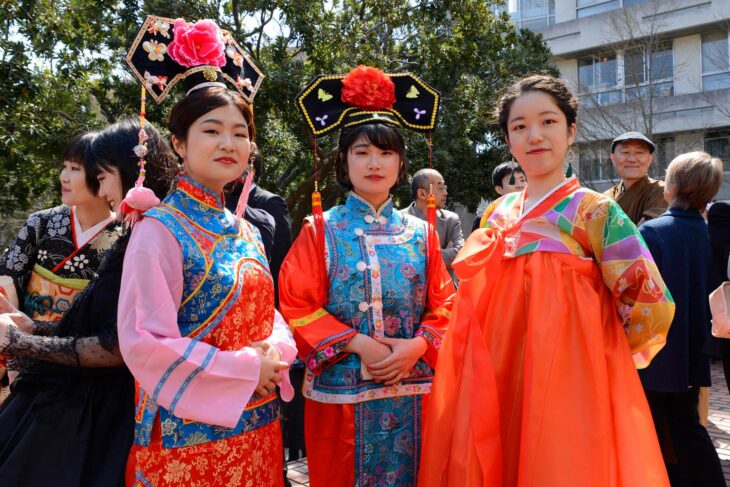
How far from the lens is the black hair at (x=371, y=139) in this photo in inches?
93.8

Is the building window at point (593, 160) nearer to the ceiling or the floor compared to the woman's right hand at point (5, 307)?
Result: nearer to the ceiling

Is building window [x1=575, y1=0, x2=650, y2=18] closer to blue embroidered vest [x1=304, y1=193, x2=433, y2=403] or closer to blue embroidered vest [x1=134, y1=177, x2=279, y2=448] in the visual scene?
blue embroidered vest [x1=304, y1=193, x2=433, y2=403]

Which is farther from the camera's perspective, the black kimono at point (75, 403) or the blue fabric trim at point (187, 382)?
the black kimono at point (75, 403)

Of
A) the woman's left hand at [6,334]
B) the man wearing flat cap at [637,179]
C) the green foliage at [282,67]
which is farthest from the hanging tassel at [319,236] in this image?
the green foliage at [282,67]

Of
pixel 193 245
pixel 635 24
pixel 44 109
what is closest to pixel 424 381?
pixel 193 245

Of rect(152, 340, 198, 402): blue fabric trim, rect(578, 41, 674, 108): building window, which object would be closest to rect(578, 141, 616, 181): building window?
rect(578, 41, 674, 108): building window

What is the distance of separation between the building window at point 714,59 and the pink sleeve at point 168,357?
19948mm

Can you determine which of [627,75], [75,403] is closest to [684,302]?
[75,403]

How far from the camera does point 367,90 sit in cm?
246

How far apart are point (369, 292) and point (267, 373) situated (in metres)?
0.72

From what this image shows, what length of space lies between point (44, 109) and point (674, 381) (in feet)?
24.8

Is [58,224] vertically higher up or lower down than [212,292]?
higher up

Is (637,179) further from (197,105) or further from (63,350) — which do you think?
(63,350)

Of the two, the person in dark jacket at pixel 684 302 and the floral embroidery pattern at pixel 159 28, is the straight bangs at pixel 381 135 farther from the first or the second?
the person in dark jacket at pixel 684 302
